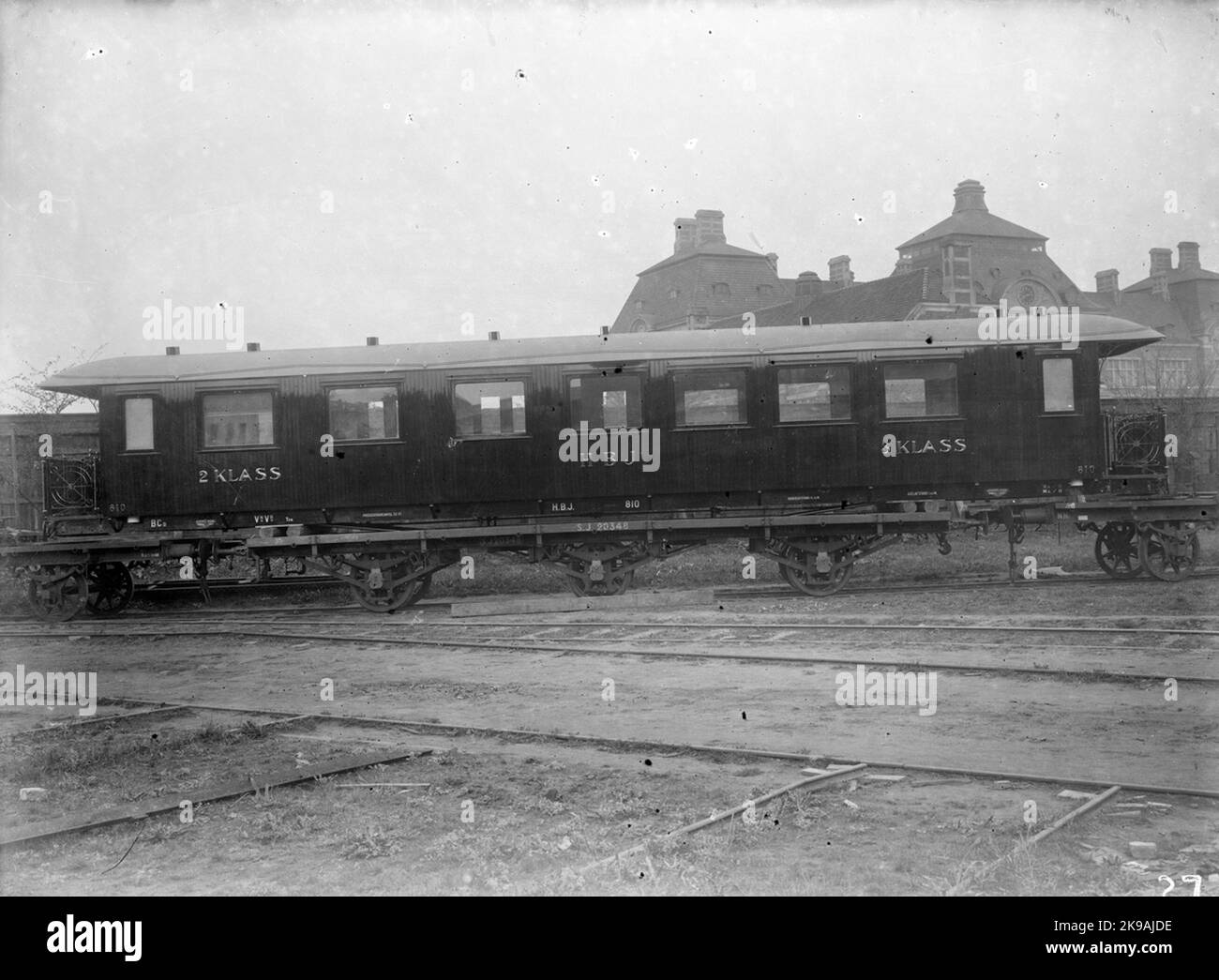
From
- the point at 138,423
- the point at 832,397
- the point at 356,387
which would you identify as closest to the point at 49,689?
the point at 138,423

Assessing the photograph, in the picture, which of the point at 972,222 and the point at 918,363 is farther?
the point at 972,222

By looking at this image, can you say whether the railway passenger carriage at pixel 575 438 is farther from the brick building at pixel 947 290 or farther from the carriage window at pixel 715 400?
the brick building at pixel 947 290

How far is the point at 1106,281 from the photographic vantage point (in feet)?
174

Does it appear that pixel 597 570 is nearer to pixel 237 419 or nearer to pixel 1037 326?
pixel 237 419

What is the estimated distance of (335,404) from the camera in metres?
14.0

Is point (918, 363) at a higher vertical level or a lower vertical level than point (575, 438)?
higher

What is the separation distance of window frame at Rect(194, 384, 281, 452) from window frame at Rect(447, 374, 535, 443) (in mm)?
2444

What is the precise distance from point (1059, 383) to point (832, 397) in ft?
10.7

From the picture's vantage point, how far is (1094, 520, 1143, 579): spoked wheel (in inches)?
591

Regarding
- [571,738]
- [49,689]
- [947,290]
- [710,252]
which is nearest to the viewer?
[571,738]

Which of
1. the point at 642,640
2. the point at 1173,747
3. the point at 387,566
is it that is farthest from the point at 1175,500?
the point at 387,566
